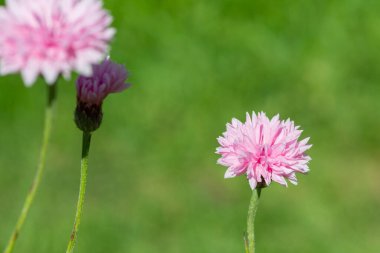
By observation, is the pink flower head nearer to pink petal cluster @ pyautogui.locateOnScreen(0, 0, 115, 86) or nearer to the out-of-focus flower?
the out-of-focus flower

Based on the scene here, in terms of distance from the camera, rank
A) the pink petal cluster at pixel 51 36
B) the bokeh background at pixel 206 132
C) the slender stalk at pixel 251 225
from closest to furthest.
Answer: the pink petal cluster at pixel 51 36 < the slender stalk at pixel 251 225 < the bokeh background at pixel 206 132

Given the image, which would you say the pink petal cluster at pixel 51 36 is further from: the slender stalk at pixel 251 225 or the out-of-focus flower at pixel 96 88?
the slender stalk at pixel 251 225

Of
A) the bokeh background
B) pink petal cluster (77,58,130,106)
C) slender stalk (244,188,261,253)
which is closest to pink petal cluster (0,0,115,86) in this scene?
pink petal cluster (77,58,130,106)

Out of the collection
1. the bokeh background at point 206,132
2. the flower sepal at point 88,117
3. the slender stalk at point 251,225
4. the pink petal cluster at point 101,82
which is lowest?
the slender stalk at point 251,225

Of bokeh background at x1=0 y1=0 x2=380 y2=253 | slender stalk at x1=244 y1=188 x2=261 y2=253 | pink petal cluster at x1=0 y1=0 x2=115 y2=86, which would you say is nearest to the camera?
pink petal cluster at x1=0 y1=0 x2=115 y2=86

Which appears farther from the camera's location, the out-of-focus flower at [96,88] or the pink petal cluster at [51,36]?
the out-of-focus flower at [96,88]

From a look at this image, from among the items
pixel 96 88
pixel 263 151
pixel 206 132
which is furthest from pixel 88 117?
pixel 206 132

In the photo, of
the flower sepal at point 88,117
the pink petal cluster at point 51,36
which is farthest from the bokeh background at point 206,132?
the pink petal cluster at point 51,36
